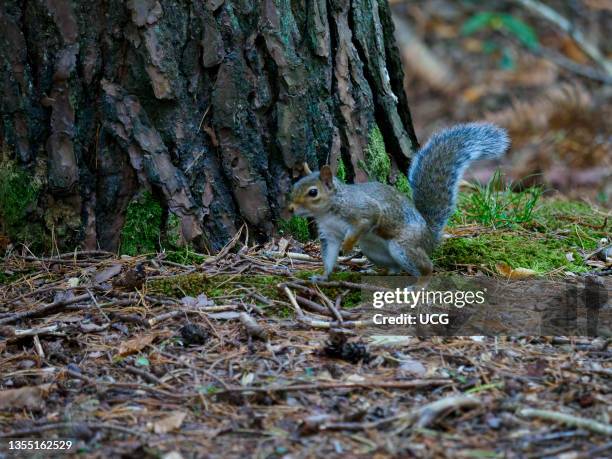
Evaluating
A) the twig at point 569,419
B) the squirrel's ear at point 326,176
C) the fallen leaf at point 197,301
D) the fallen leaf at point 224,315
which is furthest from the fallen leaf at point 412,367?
the squirrel's ear at point 326,176

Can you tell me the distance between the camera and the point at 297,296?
3154mm

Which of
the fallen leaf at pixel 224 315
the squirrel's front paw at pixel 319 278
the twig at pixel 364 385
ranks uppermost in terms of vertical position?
the squirrel's front paw at pixel 319 278

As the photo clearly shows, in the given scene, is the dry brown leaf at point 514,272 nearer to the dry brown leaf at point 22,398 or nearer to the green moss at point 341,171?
the green moss at point 341,171

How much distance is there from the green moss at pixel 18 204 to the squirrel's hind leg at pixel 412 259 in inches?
61.8

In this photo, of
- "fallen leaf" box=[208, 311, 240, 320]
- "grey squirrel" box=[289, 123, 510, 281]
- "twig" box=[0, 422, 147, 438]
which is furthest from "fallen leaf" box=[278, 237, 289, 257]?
"twig" box=[0, 422, 147, 438]

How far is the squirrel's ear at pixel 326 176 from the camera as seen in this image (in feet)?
10.8

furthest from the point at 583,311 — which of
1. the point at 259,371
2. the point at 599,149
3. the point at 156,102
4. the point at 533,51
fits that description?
the point at 533,51

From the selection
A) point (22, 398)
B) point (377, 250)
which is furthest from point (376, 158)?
point (22, 398)

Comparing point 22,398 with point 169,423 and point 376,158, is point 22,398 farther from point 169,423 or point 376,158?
point 376,158

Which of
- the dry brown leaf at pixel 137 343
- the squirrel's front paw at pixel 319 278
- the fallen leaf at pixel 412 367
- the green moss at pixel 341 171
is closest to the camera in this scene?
the fallen leaf at pixel 412 367

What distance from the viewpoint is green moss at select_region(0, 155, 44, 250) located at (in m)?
3.44

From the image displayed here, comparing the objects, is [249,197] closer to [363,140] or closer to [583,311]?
[363,140]

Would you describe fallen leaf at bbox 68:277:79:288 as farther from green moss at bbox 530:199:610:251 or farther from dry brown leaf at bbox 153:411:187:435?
green moss at bbox 530:199:610:251

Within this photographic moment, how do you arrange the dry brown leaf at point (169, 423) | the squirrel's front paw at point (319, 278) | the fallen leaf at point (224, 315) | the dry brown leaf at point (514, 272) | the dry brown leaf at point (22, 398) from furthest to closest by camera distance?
1. the dry brown leaf at point (514, 272)
2. the squirrel's front paw at point (319, 278)
3. the fallen leaf at point (224, 315)
4. the dry brown leaf at point (22, 398)
5. the dry brown leaf at point (169, 423)
